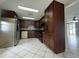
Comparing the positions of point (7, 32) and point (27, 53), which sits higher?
point (7, 32)

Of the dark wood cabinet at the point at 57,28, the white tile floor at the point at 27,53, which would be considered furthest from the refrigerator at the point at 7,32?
the dark wood cabinet at the point at 57,28

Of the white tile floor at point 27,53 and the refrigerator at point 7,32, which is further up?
the refrigerator at point 7,32

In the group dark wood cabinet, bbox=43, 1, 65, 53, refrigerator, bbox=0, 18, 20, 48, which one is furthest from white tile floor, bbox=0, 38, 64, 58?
refrigerator, bbox=0, 18, 20, 48

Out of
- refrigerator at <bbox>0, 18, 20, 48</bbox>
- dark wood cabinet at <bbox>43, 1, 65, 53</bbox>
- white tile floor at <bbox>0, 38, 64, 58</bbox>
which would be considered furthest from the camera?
refrigerator at <bbox>0, 18, 20, 48</bbox>

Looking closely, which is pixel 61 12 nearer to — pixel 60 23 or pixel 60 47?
pixel 60 23

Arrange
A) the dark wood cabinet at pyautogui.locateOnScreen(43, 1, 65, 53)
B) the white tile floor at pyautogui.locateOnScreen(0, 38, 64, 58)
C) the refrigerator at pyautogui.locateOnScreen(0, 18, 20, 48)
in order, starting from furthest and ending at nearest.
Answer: the refrigerator at pyautogui.locateOnScreen(0, 18, 20, 48), the dark wood cabinet at pyautogui.locateOnScreen(43, 1, 65, 53), the white tile floor at pyautogui.locateOnScreen(0, 38, 64, 58)

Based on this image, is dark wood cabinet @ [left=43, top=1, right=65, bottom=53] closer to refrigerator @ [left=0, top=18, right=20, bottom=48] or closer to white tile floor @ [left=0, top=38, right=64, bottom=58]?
white tile floor @ [left=0, top=38, right=64, bottom=58]

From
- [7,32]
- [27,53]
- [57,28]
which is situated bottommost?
[27,53]

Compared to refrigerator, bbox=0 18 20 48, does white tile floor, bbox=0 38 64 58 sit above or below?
below

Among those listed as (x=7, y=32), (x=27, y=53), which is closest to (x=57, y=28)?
(x=27, y=53)

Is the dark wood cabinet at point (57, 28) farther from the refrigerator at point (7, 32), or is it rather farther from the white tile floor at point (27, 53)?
the refrigerator at point (7, 32)

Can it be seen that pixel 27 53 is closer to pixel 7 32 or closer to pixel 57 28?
pixel 57 28

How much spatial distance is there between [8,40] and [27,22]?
431cm

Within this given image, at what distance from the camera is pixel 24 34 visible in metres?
7.36
